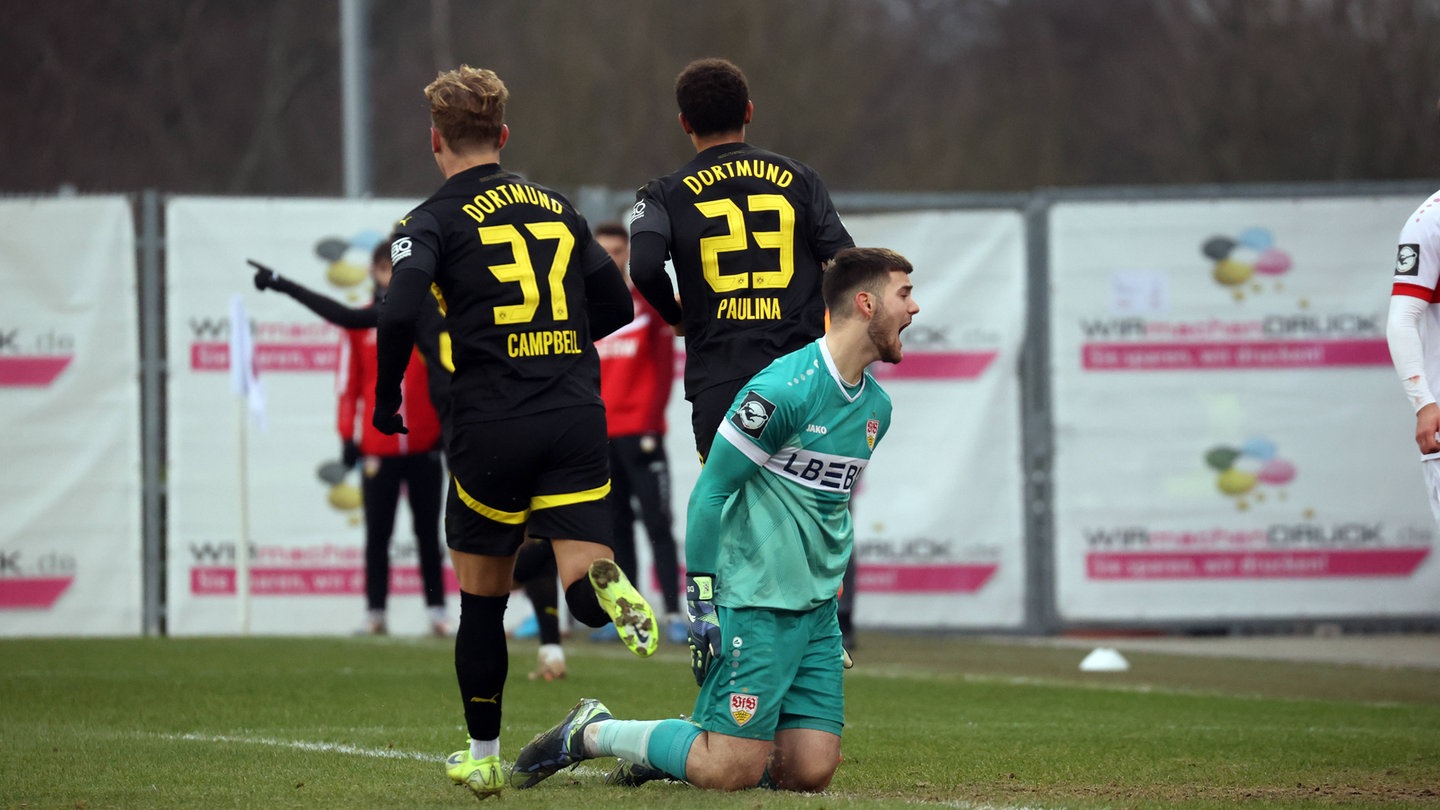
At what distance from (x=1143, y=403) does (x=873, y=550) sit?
2.06 meters

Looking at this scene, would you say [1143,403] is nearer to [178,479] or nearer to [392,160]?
[178,479]

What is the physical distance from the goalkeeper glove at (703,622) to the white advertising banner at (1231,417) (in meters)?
7.83

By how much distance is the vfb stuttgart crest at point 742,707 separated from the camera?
5699mm

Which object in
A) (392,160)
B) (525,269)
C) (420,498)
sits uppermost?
(392,160)

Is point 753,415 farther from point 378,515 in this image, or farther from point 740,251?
point 378,515

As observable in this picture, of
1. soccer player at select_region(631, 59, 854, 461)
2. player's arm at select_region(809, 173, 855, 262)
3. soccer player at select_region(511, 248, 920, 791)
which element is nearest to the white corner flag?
soccer player at select_region(631, 59, 854, 461)

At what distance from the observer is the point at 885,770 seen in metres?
6.69

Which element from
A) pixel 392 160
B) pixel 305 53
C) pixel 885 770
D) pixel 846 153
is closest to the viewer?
pixel 885 770

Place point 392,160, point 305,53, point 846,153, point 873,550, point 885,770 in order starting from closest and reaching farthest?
1. point 885,770
2. point 873,550
3. point 305,53
4. point 392,160
5. point 846,153

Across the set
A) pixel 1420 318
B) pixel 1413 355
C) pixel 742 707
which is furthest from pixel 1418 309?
pixel 742 707

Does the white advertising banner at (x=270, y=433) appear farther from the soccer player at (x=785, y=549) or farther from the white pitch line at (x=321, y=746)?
the soccer player at (x=785, y=549)

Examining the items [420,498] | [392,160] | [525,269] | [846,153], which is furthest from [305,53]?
[525,269]

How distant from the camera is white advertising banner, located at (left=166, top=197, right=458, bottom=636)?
13062 millimetres

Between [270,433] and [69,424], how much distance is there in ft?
4.30
